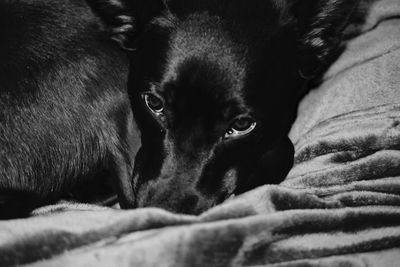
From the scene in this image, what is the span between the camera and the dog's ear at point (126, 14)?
5.92 ft

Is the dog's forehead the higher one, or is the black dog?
the dog's forehead

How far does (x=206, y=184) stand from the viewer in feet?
5.20

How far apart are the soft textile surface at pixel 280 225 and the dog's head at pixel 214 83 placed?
0.20 meters

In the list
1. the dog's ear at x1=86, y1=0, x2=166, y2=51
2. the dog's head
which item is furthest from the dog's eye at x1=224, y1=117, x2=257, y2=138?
the dog's ear at x1=86, y1=0, x2=166, y2=51

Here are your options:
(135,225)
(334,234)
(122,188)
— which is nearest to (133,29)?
(122,188)

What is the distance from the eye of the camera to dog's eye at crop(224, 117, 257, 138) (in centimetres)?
160

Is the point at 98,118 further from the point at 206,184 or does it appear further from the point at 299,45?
the point at 299,45

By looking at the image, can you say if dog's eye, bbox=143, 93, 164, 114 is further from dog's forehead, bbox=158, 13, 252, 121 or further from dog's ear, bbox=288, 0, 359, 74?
dog's ear, bbox=288, 0, 359, 74

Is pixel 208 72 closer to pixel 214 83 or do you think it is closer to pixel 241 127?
pixel 214 83

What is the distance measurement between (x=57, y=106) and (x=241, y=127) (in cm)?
61

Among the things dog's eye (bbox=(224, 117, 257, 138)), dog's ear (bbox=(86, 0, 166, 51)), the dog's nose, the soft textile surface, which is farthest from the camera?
dog's ear (bbox=(86, 0, 166, 51))

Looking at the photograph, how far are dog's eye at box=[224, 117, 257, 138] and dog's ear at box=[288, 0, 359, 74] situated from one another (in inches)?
→ 16.3

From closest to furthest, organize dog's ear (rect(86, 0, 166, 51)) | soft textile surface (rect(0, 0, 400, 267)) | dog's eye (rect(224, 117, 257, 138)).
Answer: soft textile surface (rect(0, 0, 400, 267)) → dog's eye (rect(224, 117, 257, 138)) → dog's ear (rect(86, 0, 166, 51))

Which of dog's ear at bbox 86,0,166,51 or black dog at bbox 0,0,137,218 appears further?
dog's ear at bbox 86,0,166,51
